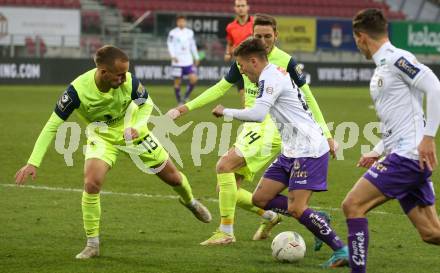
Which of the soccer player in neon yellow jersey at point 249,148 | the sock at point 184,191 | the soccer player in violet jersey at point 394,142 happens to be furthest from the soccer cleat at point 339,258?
the sock at point 184,191

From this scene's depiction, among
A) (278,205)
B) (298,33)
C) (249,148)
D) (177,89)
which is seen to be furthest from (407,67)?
(298,33)

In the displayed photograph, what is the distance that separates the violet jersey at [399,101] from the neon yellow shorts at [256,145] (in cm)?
243

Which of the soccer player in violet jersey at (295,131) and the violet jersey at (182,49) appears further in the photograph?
the violet jersey at (182,49)

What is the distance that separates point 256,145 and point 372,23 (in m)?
2.59

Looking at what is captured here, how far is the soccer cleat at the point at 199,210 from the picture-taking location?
29.2 feet

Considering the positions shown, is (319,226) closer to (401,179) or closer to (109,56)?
(401,179)

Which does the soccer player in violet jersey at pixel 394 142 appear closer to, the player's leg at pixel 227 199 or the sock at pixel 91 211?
the player's leg at pixel 227 199

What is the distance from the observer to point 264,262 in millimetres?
7625

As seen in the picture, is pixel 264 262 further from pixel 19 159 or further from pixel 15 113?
pixel 15 113

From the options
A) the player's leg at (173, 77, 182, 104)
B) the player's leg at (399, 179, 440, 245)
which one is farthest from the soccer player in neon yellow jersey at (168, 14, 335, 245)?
the player's leg at (173, 77, 182, 104)

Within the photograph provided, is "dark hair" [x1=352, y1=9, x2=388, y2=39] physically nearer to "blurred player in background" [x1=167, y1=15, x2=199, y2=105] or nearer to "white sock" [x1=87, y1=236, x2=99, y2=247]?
"white sock" [x1=87, y1=236, x2=99, y2=247]

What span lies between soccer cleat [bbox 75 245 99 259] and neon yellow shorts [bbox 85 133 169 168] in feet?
2.59

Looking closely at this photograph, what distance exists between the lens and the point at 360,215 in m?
6.35

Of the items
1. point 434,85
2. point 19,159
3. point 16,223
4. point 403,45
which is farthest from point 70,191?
point 403,45
